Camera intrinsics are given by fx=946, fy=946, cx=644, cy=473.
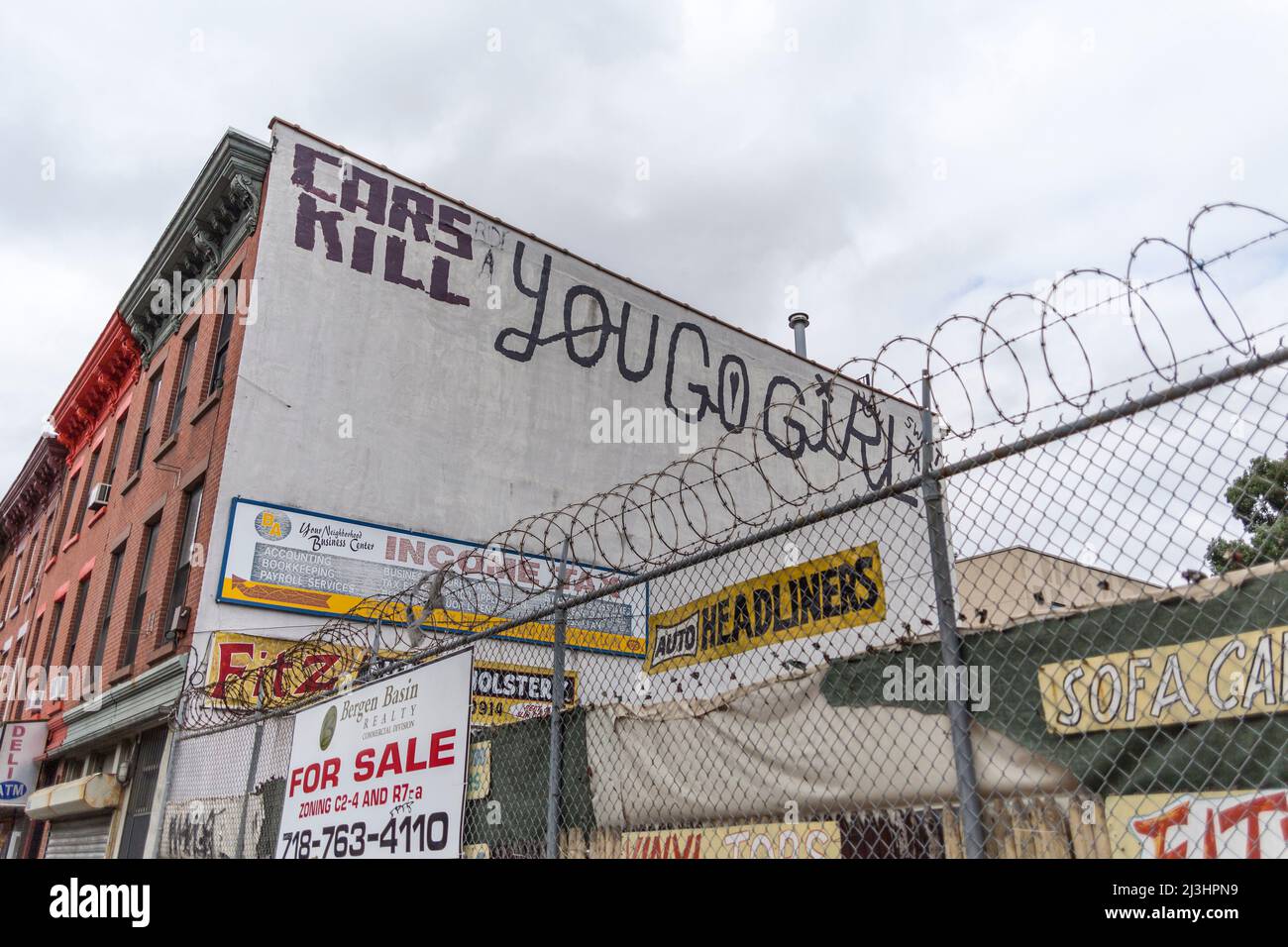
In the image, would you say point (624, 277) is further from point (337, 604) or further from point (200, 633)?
point (200, 633)

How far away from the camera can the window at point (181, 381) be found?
18.3m

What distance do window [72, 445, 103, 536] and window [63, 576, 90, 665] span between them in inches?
86.0

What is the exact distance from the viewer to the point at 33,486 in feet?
94.1

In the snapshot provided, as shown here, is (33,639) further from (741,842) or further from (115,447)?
(741,842)

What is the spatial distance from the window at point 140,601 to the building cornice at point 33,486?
11313 mm

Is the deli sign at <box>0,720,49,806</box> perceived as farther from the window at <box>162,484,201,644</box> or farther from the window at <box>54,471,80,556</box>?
the window at <box>162,484,201,644</box>

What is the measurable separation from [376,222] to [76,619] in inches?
454

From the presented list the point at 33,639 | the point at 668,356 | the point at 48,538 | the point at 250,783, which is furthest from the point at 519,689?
the point at 48,538

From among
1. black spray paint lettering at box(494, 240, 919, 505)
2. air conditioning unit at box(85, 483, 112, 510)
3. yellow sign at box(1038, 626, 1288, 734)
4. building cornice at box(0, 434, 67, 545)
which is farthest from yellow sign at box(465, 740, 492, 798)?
building cornice at box(0, 434, 67, 545)

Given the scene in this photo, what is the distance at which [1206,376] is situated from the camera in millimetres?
3285

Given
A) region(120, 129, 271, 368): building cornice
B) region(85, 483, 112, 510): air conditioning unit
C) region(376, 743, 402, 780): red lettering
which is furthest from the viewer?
region(85, 483, 112, 510): air conditioning unit

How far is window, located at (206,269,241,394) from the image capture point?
655 inches

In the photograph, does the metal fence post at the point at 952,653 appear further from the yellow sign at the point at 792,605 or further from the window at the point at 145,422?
the window at the point at 145,422
